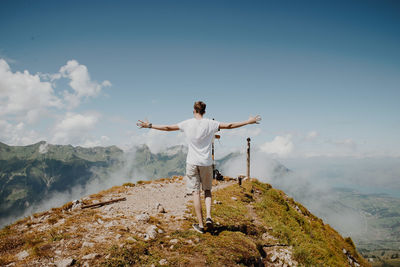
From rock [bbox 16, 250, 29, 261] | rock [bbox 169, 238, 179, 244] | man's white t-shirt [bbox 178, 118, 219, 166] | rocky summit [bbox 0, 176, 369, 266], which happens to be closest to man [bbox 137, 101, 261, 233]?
man's white t-shirt [bbox 178, 118, 219, 166]

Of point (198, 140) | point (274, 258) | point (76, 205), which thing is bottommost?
point (274, 258)

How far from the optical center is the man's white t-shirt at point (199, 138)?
21.7 ft

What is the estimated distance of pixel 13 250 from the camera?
22.6 ft

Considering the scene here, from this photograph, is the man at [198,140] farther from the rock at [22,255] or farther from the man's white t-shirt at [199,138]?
the rock at [22,255]

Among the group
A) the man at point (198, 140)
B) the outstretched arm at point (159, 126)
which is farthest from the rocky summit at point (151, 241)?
the outstretched arm at point (159, 126)

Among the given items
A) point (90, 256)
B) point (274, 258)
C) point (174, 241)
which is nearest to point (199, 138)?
point (174, 241)

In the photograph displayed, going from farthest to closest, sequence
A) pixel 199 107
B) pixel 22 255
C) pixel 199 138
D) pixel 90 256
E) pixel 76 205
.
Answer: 1. pixel 76 205
2. pixel 199 107
3. pixel 199 138
4. pixel 22 255
5. pixel 90 256

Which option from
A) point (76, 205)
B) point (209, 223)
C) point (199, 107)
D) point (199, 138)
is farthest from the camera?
point (76, 205)

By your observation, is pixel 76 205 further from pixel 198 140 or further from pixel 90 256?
pixel 198 140

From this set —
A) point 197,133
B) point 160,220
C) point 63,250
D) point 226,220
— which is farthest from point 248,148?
point 63,250

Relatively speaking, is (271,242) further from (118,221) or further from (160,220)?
(118,221)

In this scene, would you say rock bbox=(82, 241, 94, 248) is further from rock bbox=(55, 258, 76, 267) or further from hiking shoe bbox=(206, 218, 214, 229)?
hiking shoe bbox=(206, 218, 214, 229)

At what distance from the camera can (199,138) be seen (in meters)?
6.57

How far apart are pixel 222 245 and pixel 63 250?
16.2ft
